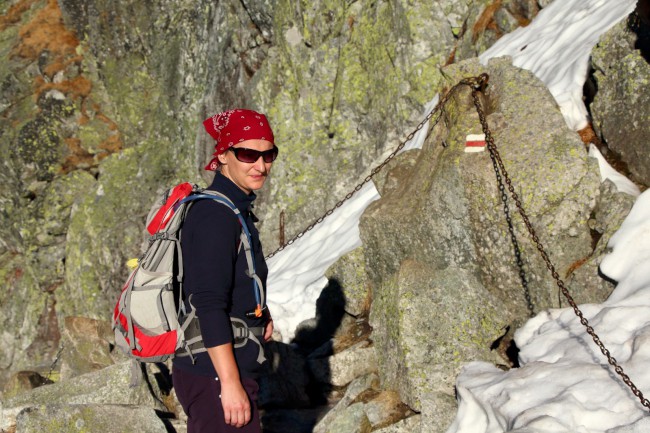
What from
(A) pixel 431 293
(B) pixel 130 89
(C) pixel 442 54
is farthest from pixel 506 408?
(B) pixel 130 89

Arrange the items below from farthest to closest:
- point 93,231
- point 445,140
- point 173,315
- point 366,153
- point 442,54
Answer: point 93,231, point 366,153, point 442,54, point 445,140, point 173,315

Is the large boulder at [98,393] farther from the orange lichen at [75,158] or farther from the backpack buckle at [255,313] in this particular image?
the orange lichen at [75,158]

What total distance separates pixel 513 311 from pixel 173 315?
16.3 feet

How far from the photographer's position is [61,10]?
2836cm

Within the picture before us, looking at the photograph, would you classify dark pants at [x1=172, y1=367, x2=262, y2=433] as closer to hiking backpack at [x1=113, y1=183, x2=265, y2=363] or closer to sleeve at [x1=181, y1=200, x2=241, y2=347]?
hiking backpack at [x1=113, y1=183, x2=265, y2=363]

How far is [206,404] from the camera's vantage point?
4.23m

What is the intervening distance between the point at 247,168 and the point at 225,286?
0.85 m

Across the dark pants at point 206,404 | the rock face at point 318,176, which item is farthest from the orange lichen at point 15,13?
the dark pants at point 206,404

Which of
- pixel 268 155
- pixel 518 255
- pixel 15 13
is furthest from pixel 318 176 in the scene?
pixel 15 13

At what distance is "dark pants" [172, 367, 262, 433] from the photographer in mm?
4184

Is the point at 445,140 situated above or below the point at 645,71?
above

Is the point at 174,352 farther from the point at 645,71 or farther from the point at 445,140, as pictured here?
the point at 645,71

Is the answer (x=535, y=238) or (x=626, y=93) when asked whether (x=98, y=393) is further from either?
(x=626, y=93)

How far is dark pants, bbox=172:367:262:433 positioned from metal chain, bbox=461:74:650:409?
298cm
